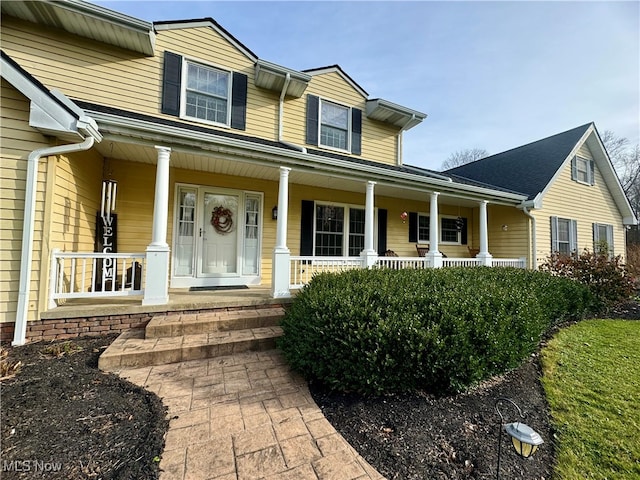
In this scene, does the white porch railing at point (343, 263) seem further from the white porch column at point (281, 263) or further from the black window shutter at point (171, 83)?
the black window shutter at point (171, 83)

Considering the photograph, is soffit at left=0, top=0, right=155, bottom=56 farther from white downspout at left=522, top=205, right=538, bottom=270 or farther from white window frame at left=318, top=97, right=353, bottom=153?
white downspout at left=522, top=205, right=538, bottom=270

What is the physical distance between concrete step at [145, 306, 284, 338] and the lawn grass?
139 inches

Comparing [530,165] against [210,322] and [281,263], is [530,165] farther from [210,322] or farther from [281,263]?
[210,322]

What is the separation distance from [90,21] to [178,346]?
621cm

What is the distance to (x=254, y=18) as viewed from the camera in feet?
22.4

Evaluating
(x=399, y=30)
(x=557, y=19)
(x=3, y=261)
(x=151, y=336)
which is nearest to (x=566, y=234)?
(x=557, y=19)

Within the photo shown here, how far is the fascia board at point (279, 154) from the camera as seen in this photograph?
13.8ft

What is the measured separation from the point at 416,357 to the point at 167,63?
24.0ft

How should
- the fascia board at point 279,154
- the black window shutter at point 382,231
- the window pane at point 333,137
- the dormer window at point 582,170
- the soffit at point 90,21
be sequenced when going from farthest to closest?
the dormer window at point 582,170, the black window shutter at point 382,231, the window pane at point 333,137, the soffit at point 90,21, the fascia board at point 279,154

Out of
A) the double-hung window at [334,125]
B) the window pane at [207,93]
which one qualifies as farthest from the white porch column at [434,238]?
the window pane at [207,93]

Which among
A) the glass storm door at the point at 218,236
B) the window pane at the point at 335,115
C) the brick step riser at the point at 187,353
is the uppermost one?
the window pane at the point at 335,115

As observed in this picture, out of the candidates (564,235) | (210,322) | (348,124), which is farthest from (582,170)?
(210,322)

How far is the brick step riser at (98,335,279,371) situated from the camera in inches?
128

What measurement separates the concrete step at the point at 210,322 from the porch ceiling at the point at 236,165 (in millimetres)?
2706
